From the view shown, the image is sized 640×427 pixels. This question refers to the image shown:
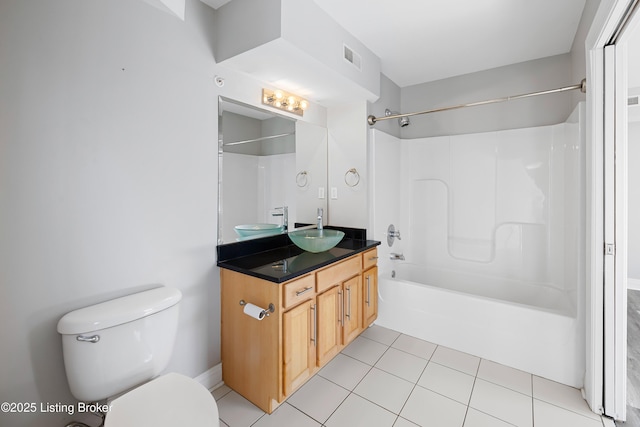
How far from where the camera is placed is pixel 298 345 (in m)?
1.69

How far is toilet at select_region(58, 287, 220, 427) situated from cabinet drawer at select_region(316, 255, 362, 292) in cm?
88

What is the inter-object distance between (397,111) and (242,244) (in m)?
2.35

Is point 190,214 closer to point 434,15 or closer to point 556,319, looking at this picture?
point 434,15

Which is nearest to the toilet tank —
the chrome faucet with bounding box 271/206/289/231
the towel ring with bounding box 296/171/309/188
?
the chrome faucet with bounding box 271/206/289/231

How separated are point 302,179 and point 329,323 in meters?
1.28

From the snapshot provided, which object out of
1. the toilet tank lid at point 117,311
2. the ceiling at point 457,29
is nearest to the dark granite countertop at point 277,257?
the toilet tank lid at point 117,311

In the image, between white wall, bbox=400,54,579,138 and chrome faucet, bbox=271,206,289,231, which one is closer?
chrome faucet, bbox=271,206,289,231

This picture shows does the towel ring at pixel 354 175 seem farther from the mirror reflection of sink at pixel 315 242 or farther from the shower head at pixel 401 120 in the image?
the shower head at pixel 401 120

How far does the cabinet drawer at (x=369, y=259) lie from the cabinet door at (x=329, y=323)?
40 cm

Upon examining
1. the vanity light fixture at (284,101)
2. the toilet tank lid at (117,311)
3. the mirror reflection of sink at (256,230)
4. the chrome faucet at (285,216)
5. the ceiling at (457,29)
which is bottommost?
the toilet tank lid at (117,311)

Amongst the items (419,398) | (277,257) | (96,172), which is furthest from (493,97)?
(96,172)

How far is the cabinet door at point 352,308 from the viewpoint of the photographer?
2.12 m

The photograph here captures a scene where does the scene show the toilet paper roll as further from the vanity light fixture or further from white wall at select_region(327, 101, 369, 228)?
the vanity light fixture

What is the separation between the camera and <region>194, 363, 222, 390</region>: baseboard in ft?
5.94
